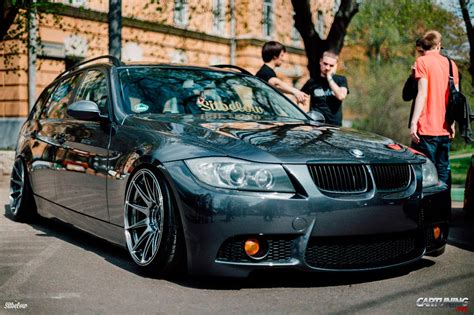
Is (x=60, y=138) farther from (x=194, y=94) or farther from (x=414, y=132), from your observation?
(x=414, y=132)

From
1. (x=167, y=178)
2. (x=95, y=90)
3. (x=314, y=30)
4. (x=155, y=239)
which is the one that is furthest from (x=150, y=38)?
(x=167, y=178)

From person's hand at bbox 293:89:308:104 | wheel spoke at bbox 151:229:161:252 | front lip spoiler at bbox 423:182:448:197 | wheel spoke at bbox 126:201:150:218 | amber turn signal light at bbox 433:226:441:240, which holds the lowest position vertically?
wheel spoke at bbox 151:229:161:252

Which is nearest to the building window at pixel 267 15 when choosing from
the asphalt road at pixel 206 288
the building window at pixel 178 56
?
the building window at pixel 178 56

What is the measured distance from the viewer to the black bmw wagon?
4.52 m

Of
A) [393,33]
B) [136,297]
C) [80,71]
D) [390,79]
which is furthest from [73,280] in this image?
[393,33]

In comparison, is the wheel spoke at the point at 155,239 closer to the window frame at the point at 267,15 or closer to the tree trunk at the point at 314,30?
the tree trunk at the point at 314,30

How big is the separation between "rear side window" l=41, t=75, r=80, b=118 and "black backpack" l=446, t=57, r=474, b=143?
3.42 m

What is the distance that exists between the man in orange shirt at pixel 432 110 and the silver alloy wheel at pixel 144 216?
3010 millimetres

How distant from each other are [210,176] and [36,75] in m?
20.0

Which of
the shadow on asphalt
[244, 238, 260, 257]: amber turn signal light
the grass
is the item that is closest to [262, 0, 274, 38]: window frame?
the grass

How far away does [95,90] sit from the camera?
6500mm

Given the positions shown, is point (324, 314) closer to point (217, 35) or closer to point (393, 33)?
point (217, 35)

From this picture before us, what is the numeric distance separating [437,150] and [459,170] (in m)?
11.8

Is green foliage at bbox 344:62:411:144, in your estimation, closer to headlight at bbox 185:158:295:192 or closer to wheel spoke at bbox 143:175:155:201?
wheel spoke at bbox 143:175:155:201
